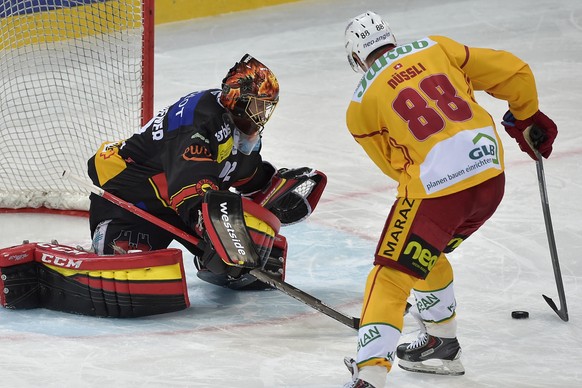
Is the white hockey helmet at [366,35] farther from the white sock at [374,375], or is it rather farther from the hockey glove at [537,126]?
the white sock at [374,375]

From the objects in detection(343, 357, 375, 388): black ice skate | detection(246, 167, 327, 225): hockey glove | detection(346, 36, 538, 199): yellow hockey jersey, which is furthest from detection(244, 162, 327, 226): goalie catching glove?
detection(343, 357, 375, 388): black ice skate

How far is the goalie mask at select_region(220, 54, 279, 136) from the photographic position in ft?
12.6

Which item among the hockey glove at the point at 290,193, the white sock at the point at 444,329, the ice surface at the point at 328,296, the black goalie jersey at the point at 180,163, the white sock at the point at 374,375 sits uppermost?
the black goalie jersey at the point at 180,163

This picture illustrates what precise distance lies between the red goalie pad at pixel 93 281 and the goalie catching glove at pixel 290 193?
558 mm

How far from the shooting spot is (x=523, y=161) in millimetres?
5633

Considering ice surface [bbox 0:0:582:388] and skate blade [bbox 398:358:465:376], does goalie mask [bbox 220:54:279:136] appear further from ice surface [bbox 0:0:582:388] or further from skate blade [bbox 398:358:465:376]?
skate blade [bbox 398:358:465:376]

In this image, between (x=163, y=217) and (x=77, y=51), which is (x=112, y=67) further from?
(x=163, y=217)

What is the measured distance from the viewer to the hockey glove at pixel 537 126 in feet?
11.7

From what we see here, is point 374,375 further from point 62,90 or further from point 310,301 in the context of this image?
point 62,90

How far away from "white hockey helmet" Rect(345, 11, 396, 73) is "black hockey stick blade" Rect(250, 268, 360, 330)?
0.85 meters

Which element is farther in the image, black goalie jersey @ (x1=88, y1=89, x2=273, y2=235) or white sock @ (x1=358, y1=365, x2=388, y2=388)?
black goalie jersey @ (x1=88, y1=89, x2=273, y2=235)

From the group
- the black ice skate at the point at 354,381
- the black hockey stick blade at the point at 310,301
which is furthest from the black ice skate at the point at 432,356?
the black ice skate at the point at 354,381

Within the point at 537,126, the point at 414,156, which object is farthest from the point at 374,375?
the point at 537,126

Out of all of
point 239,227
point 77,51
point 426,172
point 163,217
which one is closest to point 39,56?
point 77,51
